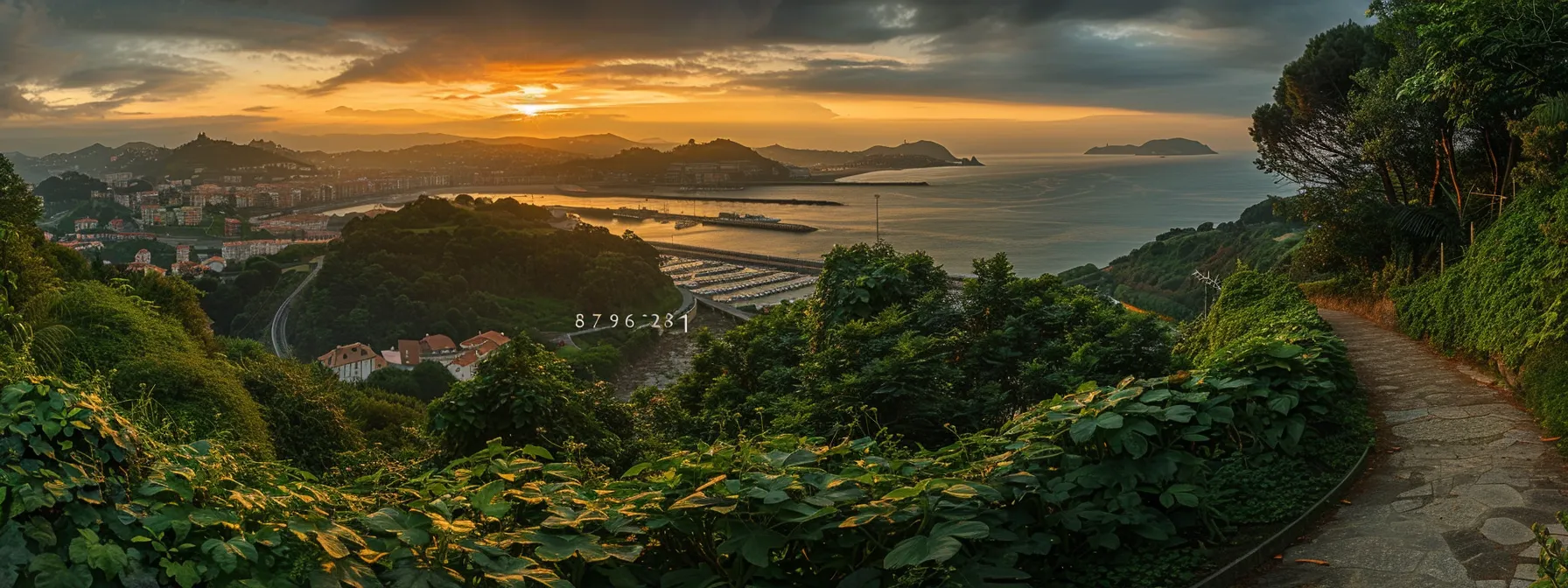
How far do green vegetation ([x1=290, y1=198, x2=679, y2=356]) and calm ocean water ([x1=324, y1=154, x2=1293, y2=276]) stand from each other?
11764 millimetres

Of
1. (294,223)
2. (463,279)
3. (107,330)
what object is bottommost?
(463,279)

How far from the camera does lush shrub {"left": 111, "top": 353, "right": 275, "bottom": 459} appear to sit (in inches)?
273

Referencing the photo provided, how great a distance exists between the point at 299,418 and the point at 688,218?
226 ft

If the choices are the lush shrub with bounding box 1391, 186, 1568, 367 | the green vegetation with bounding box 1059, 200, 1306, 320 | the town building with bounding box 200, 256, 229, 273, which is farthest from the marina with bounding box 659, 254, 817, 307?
the lush shrub with bounding box 1391, 186, 1568, 367

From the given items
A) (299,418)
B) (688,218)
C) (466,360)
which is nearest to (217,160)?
(688,218)

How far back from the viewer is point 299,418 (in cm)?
1039

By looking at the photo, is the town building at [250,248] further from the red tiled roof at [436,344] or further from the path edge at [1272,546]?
the path edge at [1272,546]

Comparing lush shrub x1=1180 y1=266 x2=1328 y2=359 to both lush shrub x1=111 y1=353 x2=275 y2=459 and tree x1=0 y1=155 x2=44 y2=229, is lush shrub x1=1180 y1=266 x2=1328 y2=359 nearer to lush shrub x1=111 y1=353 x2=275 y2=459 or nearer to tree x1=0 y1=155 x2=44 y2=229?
lush shrub x1=111 y1=353 x2=275 y2=459

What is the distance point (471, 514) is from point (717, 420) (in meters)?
4.40

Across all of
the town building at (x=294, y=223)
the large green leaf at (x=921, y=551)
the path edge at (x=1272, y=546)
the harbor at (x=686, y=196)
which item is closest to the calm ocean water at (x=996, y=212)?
the harbor at (x=686, y=196)

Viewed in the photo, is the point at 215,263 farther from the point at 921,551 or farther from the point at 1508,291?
the point at 921,551

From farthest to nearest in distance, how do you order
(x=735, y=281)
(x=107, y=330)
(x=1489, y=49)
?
1. (x=735, y=281)
2. (x=107, y=330)
3. (x=1489, y=49)

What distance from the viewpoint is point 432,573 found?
2354 millimetres

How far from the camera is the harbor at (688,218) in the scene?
226ft
